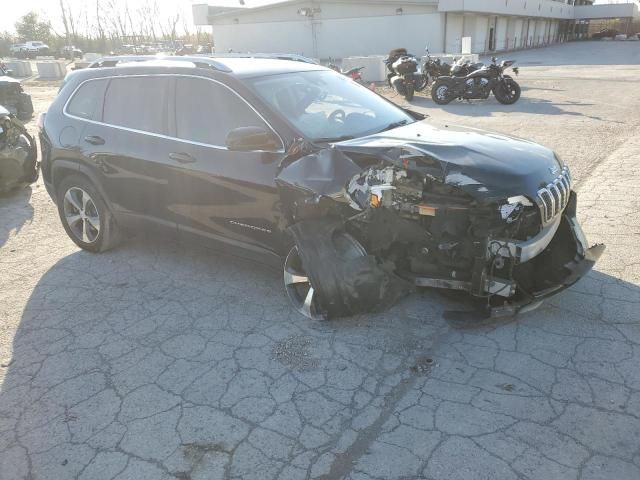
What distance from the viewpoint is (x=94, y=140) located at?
475 centimetres

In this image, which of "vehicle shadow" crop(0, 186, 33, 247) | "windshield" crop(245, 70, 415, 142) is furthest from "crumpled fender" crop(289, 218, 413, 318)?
"vehicle shadow" crop(0, 186, 33, 247)

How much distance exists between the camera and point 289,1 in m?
35.8

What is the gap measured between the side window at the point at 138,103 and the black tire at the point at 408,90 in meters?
11.8

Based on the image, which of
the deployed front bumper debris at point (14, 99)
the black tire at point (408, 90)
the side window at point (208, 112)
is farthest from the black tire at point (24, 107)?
the side window at point (208, 112)

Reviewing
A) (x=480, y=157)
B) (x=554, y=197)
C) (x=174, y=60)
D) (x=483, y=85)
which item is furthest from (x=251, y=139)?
(x=483, y=85)

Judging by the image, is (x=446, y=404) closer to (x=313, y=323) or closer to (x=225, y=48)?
(x=313, y=323)

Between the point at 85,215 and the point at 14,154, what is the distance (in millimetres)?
2849

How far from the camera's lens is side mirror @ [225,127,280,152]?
144 inches

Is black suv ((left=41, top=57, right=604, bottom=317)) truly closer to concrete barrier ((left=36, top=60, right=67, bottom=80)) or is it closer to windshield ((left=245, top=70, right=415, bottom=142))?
windshield ((left=245, top=70, right=415, bottom=142))

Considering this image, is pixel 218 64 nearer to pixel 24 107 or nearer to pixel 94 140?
pixel 94 140

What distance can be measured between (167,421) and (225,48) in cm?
4101

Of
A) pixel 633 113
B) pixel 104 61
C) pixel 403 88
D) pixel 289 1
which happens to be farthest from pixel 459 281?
pixel 289 1

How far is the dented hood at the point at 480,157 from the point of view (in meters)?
3.10

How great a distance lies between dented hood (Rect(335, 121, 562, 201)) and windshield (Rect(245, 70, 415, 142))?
1.09 ft
